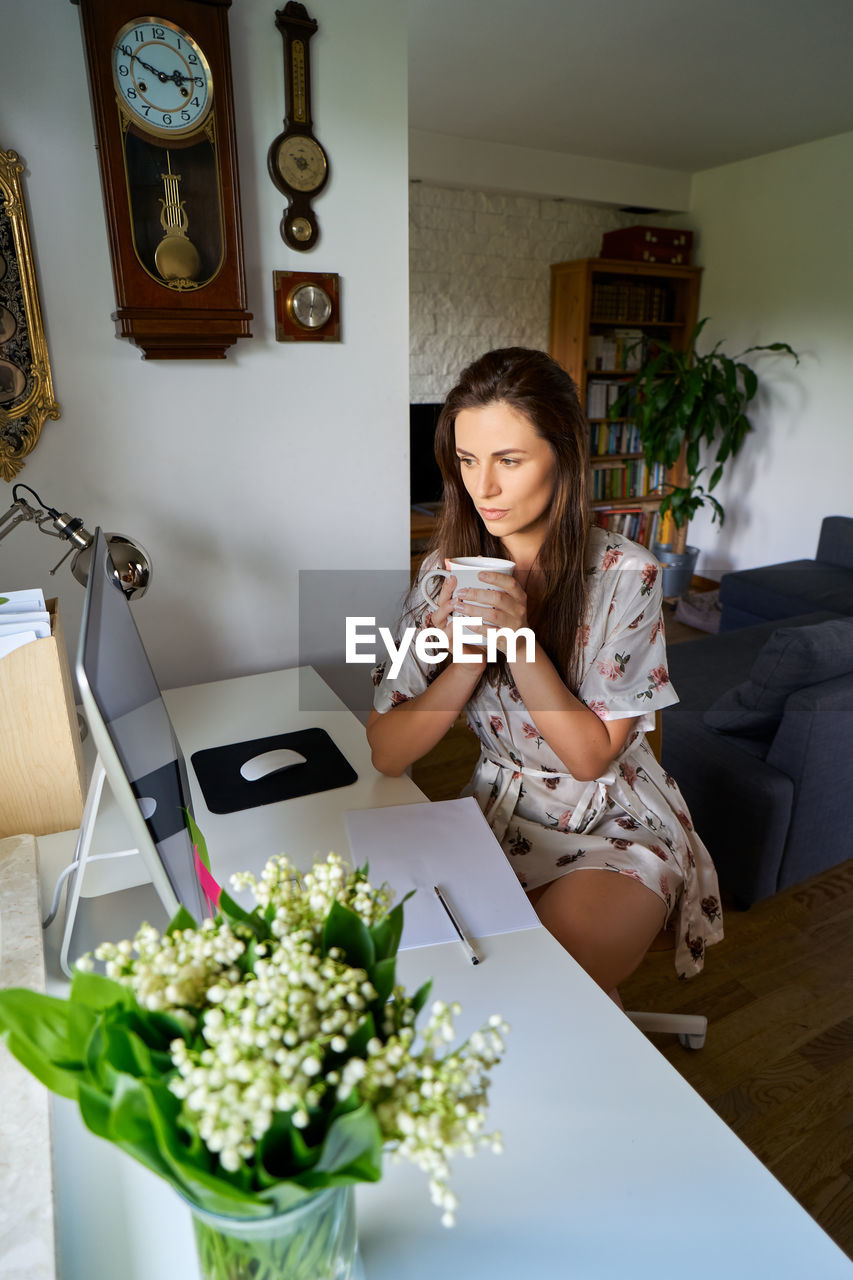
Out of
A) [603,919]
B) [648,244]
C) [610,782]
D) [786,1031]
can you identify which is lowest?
[786,1031]

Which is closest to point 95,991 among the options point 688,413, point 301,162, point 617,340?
point 301,162

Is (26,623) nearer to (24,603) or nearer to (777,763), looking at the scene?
(24,603)

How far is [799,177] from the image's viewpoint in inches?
159

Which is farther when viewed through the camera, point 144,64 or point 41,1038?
point 144,64

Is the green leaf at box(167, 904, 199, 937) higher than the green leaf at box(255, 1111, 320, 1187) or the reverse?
higher

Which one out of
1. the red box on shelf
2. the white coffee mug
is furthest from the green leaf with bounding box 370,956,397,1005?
the red box on shelf

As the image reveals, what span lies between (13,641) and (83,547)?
241mm

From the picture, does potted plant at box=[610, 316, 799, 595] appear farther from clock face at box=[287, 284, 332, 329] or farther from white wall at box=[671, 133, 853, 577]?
clock face at box=[287, 284, 332, 329]

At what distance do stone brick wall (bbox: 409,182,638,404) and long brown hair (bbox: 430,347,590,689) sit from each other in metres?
3.10

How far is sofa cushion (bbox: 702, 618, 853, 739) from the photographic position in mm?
1742

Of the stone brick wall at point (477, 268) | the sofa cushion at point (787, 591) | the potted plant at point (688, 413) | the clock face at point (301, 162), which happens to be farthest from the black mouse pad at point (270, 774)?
the potted plant at point (688, 413)

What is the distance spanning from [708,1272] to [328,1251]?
270 mm

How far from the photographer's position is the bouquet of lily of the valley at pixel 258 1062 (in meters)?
0.38

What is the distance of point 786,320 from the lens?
4250 millimetres
